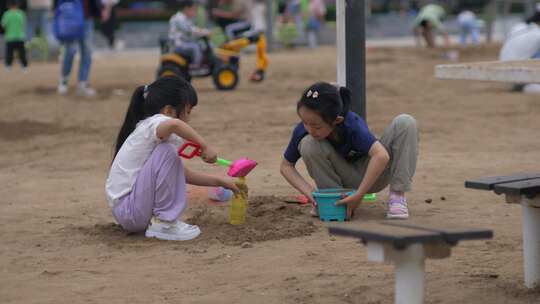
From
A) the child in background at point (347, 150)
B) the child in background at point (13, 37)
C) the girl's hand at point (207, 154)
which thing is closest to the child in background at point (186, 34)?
the child in background at point (13, 37)

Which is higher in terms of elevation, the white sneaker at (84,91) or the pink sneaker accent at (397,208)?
the pink sneaker accent at (397,208)

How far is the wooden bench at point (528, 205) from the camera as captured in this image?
12.6 ft

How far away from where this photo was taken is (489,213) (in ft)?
18.6

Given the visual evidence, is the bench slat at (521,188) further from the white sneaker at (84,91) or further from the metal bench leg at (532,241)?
the white sneaker at (84,91)

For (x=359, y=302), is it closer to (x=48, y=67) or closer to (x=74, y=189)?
(x=74, y=189)

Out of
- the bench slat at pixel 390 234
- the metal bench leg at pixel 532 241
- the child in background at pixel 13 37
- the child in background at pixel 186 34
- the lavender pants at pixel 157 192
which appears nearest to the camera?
the bench slat at pixel 390 234

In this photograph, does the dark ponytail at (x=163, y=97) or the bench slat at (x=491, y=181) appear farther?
the dark ponytail at (x=163, y=97)

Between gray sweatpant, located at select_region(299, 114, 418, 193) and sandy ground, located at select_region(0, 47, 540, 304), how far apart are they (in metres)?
0.24

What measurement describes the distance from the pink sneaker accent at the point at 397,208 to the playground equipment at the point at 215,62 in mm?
7471

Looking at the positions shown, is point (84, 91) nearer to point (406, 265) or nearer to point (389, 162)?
point (389, 162)

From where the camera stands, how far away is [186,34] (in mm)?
13219

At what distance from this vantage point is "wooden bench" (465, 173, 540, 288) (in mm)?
3855

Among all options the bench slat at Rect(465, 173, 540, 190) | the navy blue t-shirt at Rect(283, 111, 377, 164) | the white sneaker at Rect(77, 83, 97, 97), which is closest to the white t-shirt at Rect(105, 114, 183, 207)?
the navy blue t-shirt at Rect(283, 111, 377, 164)

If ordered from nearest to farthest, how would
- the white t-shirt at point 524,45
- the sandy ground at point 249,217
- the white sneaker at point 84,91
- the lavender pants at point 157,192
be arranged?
the sandy ground at point 249,217
the lavender pants at point 157,192
the white t-shirt at point 524,45
the white sneaker at point 84,91
